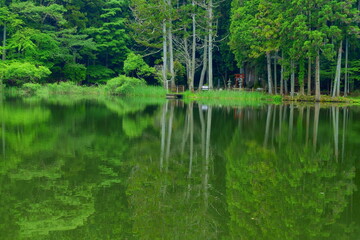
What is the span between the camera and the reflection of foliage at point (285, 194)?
16.4ft

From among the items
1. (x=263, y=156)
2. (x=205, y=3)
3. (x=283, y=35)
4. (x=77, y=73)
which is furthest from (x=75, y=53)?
(x=263, y=156)

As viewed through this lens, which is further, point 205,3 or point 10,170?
point 205,3

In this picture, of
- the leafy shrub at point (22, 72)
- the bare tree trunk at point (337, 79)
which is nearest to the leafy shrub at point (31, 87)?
the leafy shrub at point (22, 72)

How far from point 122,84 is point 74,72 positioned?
780 cm

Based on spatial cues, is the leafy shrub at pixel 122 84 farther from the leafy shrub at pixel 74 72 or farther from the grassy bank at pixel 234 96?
the grassy bank at pixel 234 96

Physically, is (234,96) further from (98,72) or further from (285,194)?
(285,194)

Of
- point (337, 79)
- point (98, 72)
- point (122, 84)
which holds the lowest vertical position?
point (122, 84)

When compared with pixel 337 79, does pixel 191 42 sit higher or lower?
higher

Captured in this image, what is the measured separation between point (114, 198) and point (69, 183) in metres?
1.12

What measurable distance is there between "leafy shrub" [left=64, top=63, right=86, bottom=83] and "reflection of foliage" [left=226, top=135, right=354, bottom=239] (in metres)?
38.0

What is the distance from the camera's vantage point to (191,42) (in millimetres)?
42750

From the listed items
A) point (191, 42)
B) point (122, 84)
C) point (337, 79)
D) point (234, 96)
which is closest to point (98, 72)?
point (122, 84)

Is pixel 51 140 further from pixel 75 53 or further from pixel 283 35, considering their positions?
pixel 75 53

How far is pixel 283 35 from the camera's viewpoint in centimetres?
3247
